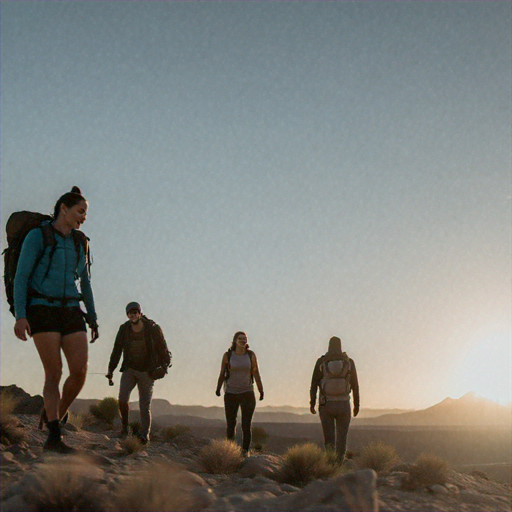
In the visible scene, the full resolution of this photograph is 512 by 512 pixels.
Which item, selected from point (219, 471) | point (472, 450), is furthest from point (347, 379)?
point (472, 450)

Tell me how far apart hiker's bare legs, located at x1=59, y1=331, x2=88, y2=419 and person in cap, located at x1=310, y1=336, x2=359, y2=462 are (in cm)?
469

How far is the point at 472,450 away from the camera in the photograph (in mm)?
48719

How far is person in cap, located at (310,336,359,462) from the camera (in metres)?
9.95

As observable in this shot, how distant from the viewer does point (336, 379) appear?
9.97 metres

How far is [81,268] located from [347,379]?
16.6ft

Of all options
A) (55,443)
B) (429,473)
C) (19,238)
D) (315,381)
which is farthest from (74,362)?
(315,381)

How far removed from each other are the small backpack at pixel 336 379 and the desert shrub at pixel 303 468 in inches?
74.9

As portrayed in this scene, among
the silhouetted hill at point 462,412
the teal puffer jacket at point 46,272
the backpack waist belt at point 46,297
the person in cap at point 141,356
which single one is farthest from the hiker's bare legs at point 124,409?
the silhouetted hill at point 462,412

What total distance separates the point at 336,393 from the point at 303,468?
2449 mm

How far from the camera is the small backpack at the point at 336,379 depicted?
993cm

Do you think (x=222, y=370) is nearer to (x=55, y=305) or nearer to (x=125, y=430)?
(x=125, y=430)

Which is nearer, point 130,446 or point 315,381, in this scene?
point 130,446

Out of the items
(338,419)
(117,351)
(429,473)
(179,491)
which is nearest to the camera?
(179,491)

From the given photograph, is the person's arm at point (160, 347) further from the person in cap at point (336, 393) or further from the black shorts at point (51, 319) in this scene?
the black shorts at point (51, 319)
